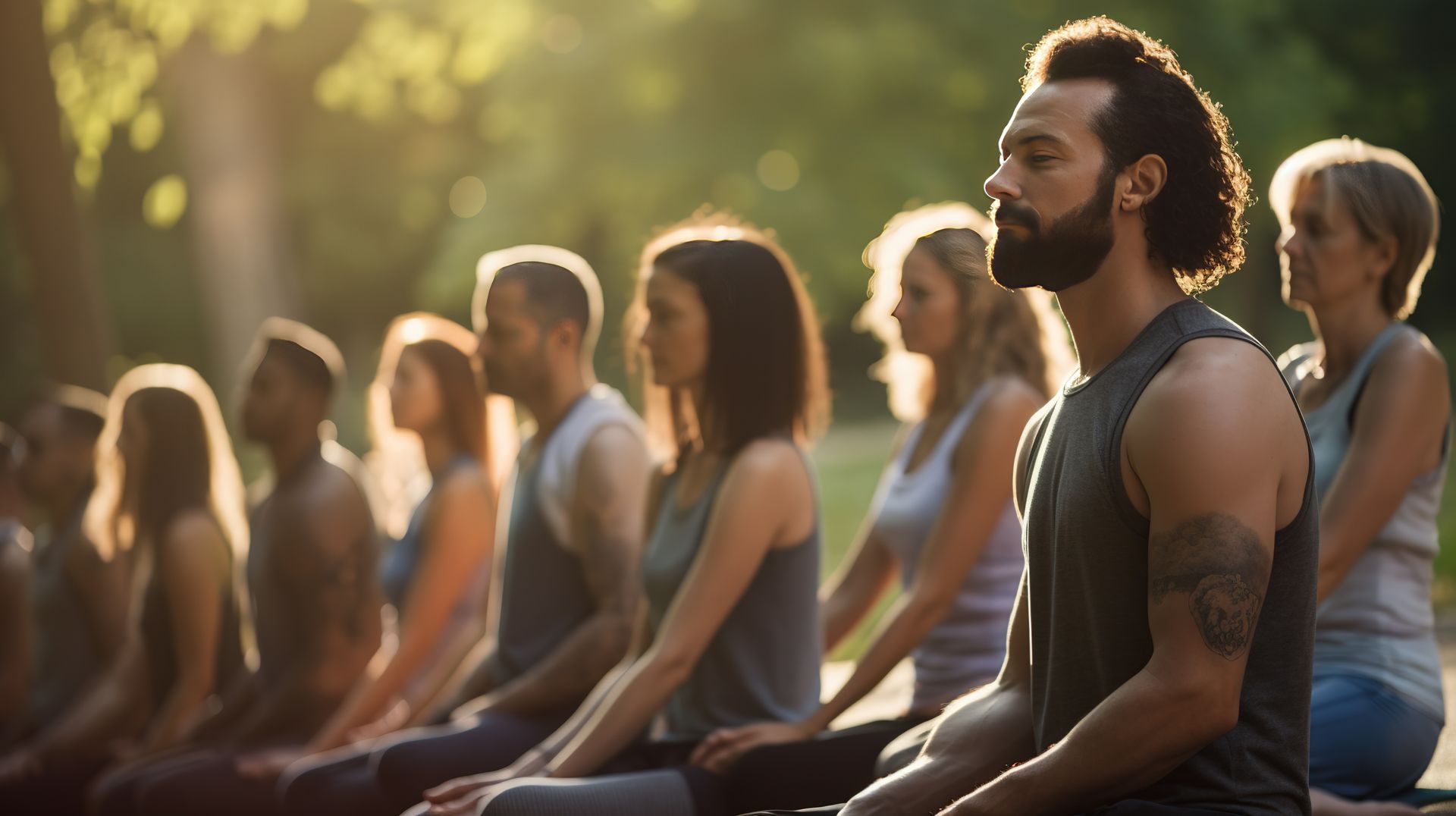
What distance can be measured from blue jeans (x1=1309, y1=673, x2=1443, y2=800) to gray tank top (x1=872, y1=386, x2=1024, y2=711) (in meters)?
0.85

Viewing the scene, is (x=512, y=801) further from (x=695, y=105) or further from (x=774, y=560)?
(x=695, y=105)

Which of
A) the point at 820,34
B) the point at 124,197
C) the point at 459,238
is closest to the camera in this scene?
the point at 820,34

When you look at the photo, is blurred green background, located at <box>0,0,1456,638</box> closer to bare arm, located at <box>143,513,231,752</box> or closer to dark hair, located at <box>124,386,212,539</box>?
dark hair, located at <box>124,386,212,539</box>

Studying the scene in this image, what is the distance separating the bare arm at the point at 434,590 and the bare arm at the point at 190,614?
631mm

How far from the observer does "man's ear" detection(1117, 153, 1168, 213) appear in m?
2.54

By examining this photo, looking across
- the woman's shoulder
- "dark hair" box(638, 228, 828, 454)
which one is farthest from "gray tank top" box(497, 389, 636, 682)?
the woman's shoulder

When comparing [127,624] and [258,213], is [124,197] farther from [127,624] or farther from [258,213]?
[127,624]

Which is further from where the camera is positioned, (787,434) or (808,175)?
(808,175)

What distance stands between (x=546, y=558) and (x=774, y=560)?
929 millimetres

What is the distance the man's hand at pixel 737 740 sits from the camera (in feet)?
12.7

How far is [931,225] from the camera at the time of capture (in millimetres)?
4523

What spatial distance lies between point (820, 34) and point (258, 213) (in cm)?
1042

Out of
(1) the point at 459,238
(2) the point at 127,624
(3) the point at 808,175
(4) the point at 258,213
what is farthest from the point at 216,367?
(2) the point at 127,624

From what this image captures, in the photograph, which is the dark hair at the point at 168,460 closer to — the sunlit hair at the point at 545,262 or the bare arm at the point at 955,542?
the sunlit hair at the point at 545,262
